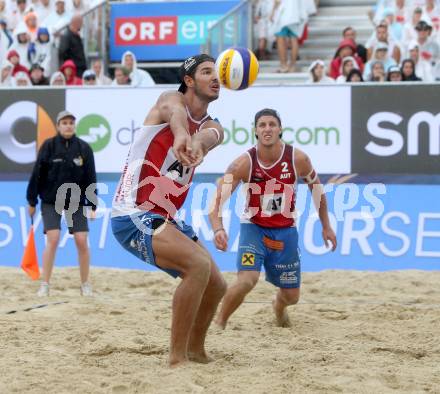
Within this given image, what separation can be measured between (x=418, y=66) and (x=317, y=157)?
3449 millimetres

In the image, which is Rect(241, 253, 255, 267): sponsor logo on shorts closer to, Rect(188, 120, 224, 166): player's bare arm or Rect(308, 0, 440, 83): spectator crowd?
Rect(188, 120, 224, 166): player's bare arm

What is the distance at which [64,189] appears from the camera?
29.5ft

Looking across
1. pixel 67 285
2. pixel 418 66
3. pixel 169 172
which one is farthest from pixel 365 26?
pixel 169 172

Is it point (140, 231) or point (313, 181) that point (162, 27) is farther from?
point (140, 231)

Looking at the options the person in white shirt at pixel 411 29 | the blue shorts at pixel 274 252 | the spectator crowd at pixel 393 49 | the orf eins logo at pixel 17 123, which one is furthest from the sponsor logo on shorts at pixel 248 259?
the person in white shirt at pixel 411 29

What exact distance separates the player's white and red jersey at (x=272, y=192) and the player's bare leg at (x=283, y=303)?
0.54 m

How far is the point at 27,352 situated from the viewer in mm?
5777

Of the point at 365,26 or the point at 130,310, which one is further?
the point at 365,26

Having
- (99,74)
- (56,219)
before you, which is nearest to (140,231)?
(56,219)

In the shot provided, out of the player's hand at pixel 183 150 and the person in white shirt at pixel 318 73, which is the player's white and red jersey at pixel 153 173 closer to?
the player's hand at pixel 183 150

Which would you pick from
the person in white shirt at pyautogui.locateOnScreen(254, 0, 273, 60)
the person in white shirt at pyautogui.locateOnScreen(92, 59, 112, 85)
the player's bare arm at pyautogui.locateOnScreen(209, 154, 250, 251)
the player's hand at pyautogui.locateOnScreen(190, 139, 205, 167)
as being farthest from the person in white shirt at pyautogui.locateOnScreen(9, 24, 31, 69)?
the player's hand at pyautogui.locateOnScreen(190, 139, 205, 167)

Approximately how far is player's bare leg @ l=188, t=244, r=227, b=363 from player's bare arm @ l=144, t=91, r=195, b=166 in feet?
2.94

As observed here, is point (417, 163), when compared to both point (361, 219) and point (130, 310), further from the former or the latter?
point (130, 310)

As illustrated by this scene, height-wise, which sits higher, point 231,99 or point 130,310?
point 231,99
